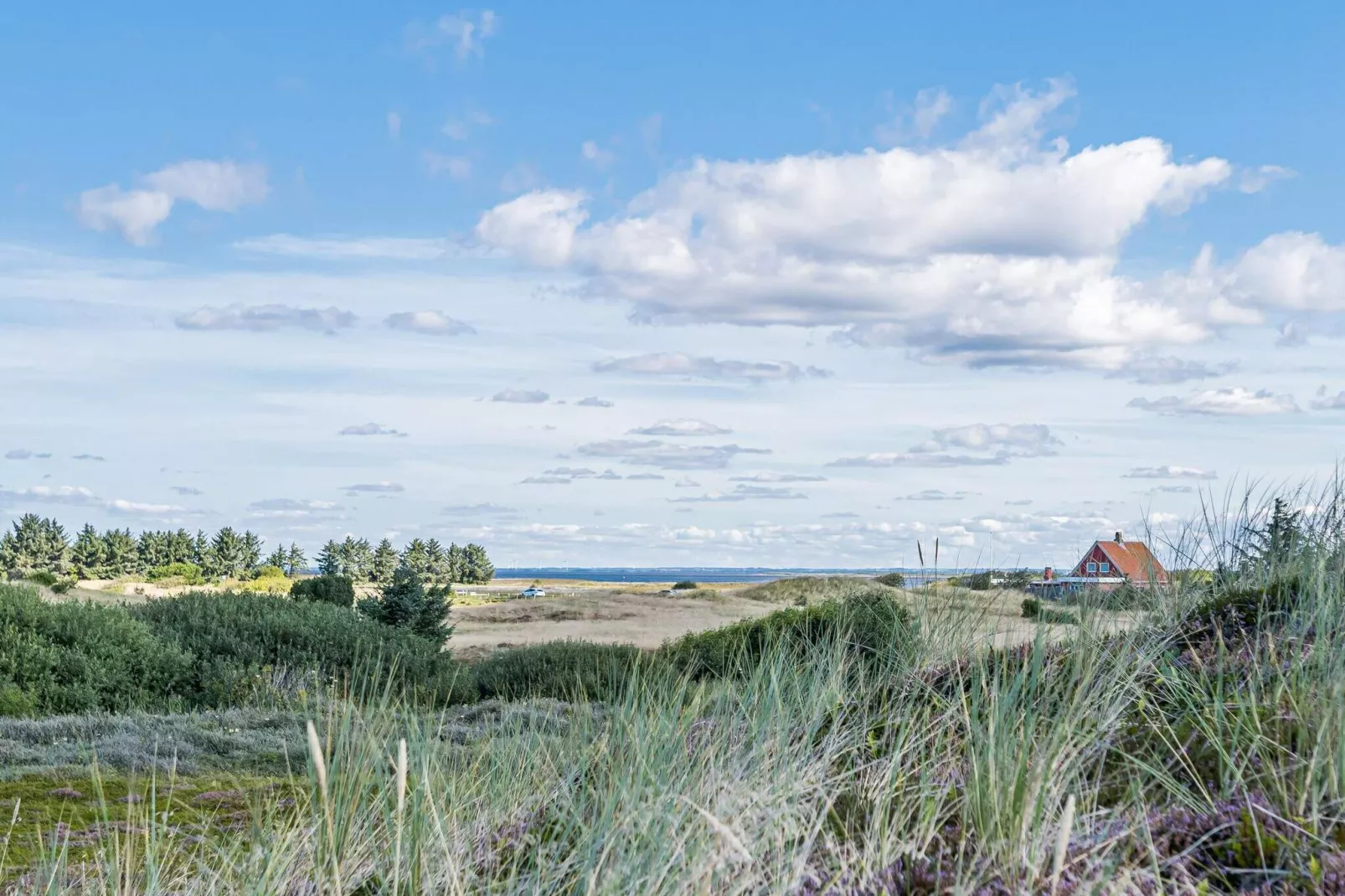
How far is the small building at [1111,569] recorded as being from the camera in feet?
24.1

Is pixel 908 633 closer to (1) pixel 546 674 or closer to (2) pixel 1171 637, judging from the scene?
(2) pixel 1171 637

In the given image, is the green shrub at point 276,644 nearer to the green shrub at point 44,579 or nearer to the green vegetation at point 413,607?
the green vegetation at point 413,607

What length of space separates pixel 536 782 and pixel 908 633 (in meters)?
2.57

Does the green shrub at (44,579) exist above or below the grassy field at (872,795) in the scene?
above

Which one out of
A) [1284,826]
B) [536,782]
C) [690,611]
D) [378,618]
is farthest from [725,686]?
[690,611]

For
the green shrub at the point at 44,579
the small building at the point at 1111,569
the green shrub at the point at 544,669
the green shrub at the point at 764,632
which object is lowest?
the green shrub at the point at 544,669

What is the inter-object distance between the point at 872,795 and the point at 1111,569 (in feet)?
15.2

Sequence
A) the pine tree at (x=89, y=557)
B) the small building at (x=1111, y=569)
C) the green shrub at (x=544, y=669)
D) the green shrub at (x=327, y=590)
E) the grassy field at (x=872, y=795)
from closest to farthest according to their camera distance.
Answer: the grassy field at (x=872, y=795)
the small building at (x=1111, y=569)
the green shrub at (x=544, y=669)
the green shrub at (x=327, y=590)
the pine tree at (x=89, y=557)

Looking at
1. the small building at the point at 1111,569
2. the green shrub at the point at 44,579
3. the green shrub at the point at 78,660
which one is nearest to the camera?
the small building at the point at 1111,569

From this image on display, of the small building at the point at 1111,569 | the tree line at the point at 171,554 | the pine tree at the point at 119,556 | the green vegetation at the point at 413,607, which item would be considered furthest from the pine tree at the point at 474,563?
the small building at the point at 1111,569

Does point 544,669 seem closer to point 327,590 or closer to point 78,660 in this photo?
point 78,660

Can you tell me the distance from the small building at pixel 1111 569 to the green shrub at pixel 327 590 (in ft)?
60.1

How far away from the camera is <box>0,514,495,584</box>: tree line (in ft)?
183

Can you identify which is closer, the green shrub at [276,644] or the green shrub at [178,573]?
the green shrub at [276,644]
